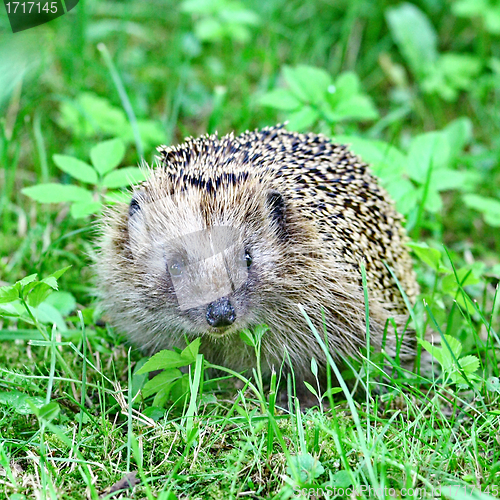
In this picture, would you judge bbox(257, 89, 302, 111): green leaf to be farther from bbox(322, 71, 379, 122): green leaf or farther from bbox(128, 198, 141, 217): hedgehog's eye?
bbox(128, 198, 141, 217): hedgehog's eye

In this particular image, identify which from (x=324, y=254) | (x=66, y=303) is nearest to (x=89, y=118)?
(x=66, y=303)

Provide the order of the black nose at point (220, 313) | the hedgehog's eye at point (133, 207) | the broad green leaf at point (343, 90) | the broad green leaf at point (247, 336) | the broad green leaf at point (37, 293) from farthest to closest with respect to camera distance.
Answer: the broad green leaf at point (343, 90), the hedgehog's eye at point (133, 207), the broad green leaf at point (247, 336), the broad green leaf at point (37, 293), the black nose at point (220, 313)

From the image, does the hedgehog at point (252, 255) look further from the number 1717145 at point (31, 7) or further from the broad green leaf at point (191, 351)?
the number 1717145 at point (31, 7)

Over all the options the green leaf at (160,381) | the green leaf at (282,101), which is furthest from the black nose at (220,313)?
the green leaf at (282,101)

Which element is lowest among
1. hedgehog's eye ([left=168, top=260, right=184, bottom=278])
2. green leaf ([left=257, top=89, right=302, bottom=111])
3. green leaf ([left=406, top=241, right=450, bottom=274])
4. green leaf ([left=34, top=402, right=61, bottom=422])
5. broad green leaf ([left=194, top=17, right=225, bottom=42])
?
green leaf ([left=34, top=402, right=61, bottom=422])

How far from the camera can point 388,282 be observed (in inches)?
161

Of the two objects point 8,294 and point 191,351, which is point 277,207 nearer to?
point 191,351

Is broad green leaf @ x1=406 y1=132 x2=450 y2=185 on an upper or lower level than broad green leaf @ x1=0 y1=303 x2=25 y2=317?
upper

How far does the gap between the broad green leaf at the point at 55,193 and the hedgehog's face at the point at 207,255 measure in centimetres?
65

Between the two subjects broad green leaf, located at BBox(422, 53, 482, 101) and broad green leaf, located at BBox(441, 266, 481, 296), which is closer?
broad green leaf, located at BBox(441, 266, 481, 296)

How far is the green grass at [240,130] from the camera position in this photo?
2.95 meters

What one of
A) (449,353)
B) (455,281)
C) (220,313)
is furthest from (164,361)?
(455,281)

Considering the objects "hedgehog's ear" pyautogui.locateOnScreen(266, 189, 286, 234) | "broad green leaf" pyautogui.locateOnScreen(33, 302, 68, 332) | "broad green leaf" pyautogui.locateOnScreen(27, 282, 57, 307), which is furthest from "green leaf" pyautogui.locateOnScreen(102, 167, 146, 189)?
"broad green leaf" pyautogui.locateOnScreen(27, 282, 57, 307)

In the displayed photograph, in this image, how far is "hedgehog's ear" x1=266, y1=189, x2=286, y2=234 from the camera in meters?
3.58
